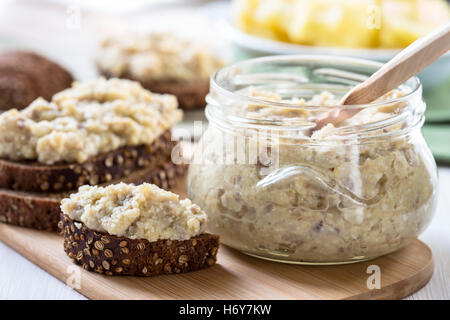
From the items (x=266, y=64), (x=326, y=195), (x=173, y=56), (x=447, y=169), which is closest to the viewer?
(x=326, y=195)

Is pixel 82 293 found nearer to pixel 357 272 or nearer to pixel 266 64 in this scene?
pixel 357 272

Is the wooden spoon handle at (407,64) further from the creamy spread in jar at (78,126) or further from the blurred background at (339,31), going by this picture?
the blurred background at (339,31)

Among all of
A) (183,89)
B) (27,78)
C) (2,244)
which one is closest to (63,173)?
(2,244)

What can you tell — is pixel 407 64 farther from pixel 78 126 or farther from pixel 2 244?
pixel 2 244

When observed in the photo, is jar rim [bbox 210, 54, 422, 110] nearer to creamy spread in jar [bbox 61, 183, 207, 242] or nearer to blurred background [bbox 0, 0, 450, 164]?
creamy spread in jar [bbox 61, 183, 207, 242]

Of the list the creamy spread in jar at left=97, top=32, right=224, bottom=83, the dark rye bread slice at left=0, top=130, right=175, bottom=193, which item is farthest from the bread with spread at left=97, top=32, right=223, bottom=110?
the dark rye bread slice at left=0, top=130, right=175, bottom=193

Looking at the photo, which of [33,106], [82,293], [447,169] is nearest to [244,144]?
[82,293]
